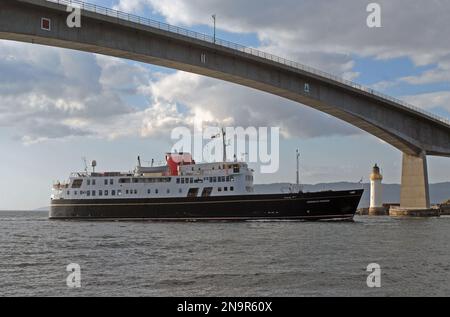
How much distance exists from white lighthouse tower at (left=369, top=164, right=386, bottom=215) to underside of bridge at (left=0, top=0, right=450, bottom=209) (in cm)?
1831

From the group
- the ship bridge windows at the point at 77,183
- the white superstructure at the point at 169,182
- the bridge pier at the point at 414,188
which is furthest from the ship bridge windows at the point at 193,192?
the bridge pier at the point at 414,188

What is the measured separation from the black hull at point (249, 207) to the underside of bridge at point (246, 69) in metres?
8.59

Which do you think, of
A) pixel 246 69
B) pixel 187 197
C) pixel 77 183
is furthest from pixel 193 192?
pixel 246 69

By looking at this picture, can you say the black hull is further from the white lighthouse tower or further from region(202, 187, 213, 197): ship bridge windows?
the white lighthouse tower

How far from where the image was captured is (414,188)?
67.4 m

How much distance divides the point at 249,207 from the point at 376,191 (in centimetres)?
4121

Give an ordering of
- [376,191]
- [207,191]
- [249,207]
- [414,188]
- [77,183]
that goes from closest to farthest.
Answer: [249,207], [207,191], [77,183], [414,188], [376,191]

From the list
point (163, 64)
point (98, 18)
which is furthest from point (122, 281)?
point (163, 64)

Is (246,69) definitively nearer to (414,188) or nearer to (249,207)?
(249,207)

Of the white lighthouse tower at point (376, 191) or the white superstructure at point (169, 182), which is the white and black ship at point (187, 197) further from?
the white lighthouse tower at point (376, 191)

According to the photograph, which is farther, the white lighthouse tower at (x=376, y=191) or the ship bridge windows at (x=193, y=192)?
the white lighthouse tower at (x=376, y=191)

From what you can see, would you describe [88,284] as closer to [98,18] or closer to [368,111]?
[98,18]

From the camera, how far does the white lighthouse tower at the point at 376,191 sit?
8719 cm

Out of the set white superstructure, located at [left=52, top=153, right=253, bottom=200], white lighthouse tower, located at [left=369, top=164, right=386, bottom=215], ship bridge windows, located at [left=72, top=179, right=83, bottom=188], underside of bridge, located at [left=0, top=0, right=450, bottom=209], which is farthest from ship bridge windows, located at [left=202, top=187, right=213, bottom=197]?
white lighthouse tower, located at [left=369, top=164, right=386, bottom=215]
